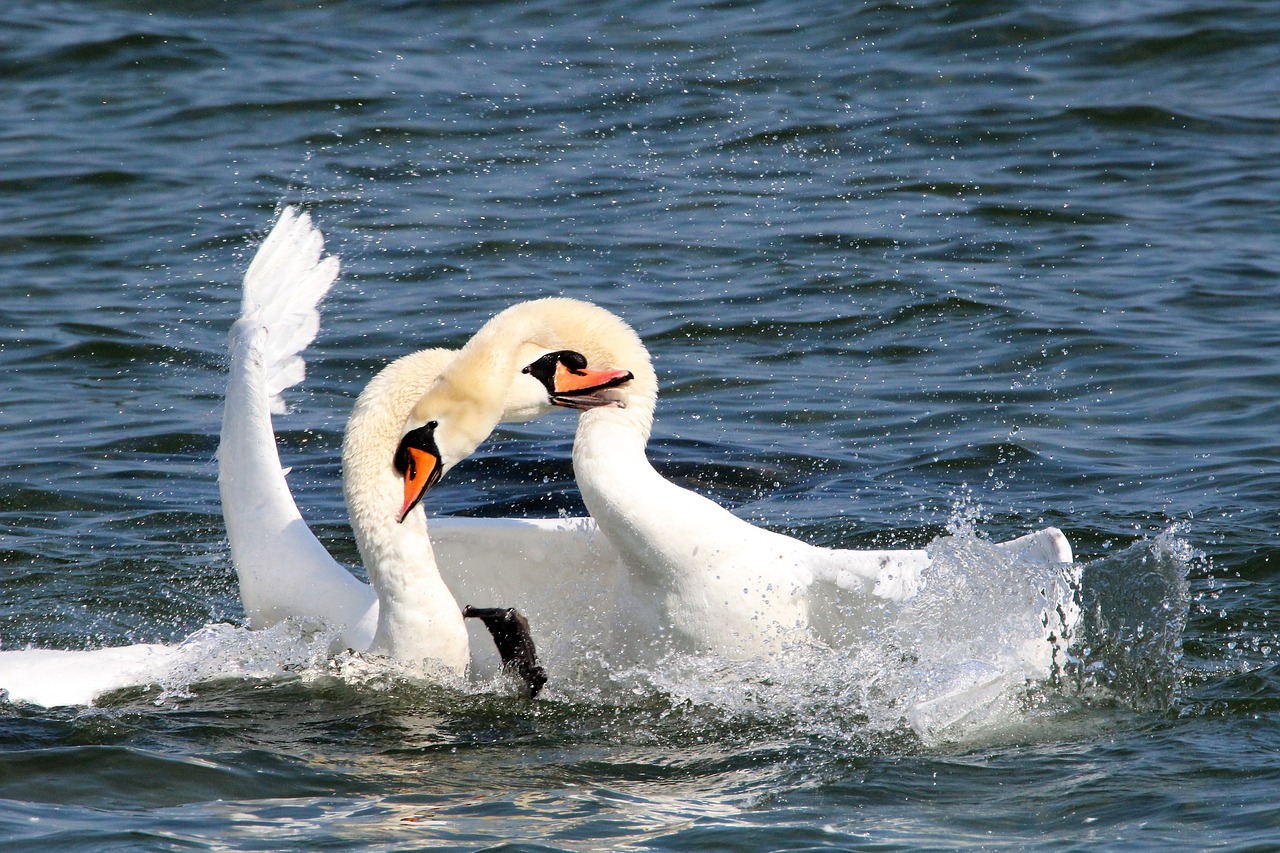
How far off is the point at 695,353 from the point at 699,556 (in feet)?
15.6

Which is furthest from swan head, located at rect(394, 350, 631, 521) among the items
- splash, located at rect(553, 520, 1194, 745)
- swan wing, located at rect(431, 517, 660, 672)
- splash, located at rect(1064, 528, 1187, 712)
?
splash, located at rect(1064, 528, 1187, 712)

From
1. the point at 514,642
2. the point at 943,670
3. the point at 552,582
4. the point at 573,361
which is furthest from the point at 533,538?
the point at 943,670

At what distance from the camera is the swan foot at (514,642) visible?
556cm

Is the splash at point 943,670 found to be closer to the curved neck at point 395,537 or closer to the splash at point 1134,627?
the splash at point 1134,627

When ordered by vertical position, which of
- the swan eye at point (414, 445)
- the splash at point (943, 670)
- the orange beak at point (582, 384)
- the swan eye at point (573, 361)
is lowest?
the splash at point (943, 670)

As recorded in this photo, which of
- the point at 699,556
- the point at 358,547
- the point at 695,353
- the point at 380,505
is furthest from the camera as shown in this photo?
the point at 695,353

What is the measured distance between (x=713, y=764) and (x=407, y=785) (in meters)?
0.86

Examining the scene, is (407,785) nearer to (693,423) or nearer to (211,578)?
(211,578)

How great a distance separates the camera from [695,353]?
32.3 feet

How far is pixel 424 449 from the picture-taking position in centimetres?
557

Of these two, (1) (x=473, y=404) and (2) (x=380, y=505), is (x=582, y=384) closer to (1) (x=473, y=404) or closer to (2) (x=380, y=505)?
(1) (x=473, y=404)

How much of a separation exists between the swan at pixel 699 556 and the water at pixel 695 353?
0.67ft

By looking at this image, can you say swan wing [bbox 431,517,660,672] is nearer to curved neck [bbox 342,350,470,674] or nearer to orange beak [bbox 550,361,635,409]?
curved neck [bbox 342,350,470,674]

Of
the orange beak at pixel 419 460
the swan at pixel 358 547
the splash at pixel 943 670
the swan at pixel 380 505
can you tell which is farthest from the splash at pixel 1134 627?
the orange beak at pixel 419 460
